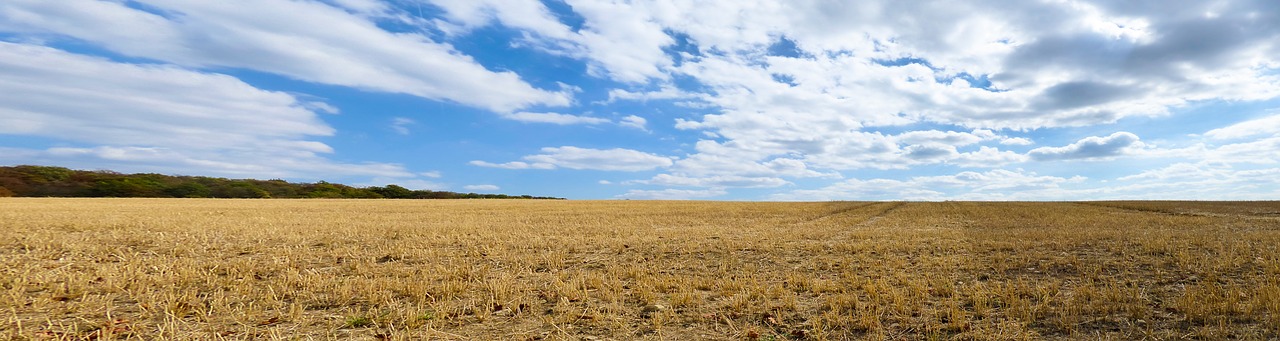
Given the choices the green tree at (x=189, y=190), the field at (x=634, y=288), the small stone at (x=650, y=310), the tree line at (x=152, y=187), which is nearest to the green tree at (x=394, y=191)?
the tree line at (x=152, y=187)

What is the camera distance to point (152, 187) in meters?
84.3

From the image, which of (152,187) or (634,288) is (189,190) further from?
(634,288)

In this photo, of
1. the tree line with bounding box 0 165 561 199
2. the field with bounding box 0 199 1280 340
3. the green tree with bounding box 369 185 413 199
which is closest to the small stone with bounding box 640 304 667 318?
the field with bounding box 0 199 1280 340

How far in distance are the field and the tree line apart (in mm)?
81574

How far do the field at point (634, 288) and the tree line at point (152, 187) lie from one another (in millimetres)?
81574

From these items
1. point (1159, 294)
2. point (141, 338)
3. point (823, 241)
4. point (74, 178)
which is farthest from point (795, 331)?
point (74, 178)

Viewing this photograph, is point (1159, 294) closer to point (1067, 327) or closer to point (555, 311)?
point (1067, 327)

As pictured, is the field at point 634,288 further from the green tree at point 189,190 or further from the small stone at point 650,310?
the green tree at point 189,190

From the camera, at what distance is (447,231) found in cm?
2091

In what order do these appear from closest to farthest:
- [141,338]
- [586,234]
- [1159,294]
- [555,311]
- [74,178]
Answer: [141,338] < [555,311] < [1159,294] < [586,234] < [74,178]

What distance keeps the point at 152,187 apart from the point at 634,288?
332 feet

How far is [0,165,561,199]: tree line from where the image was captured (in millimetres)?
76812

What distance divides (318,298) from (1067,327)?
35.2 feet

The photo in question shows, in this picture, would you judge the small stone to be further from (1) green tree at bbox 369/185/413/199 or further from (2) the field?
(1) green tree at bbox 369/185/413/199
